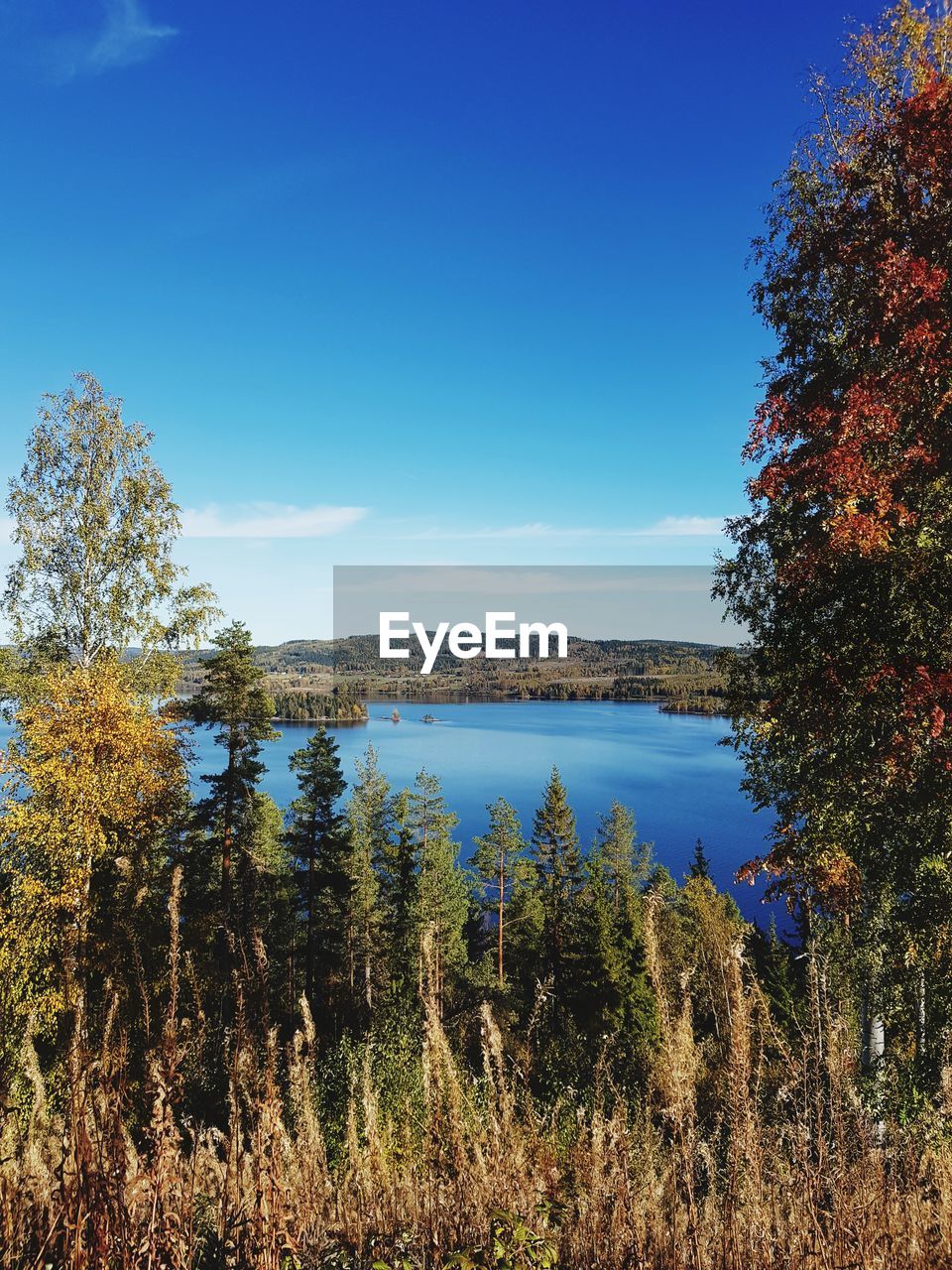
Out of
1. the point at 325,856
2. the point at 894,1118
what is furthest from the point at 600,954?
the point at 894,1118

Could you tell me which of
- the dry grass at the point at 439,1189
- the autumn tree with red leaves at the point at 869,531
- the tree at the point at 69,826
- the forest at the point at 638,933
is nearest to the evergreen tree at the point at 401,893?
the forest at the point at 638,933

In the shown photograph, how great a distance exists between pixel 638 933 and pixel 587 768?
86.7 meters

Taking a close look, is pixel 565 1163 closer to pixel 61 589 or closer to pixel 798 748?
pixel 798 748

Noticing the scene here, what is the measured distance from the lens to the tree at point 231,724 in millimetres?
14141

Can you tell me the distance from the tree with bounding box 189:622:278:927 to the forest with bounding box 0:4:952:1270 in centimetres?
7

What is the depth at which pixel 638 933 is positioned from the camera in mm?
7891

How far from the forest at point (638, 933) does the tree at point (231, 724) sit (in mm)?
72

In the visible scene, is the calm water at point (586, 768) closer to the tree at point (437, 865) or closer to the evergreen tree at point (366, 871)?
the evergreen tree at point (366, 871)

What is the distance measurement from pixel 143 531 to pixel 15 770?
3.44m

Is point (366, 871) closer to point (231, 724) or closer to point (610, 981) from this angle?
point (610, 981)

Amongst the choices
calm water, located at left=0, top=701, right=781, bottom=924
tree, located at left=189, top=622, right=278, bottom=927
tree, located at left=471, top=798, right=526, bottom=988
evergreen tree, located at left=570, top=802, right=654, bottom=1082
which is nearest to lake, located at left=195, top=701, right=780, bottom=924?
calm water, located at left=0, top=701, right=781, bottom=924

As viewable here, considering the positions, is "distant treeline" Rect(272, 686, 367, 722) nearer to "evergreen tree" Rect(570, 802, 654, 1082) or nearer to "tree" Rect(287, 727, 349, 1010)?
"evergreen tree" Rect(570, 802, 654, 1082)

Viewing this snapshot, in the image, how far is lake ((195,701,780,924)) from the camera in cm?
5647

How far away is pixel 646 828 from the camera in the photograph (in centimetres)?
5906
